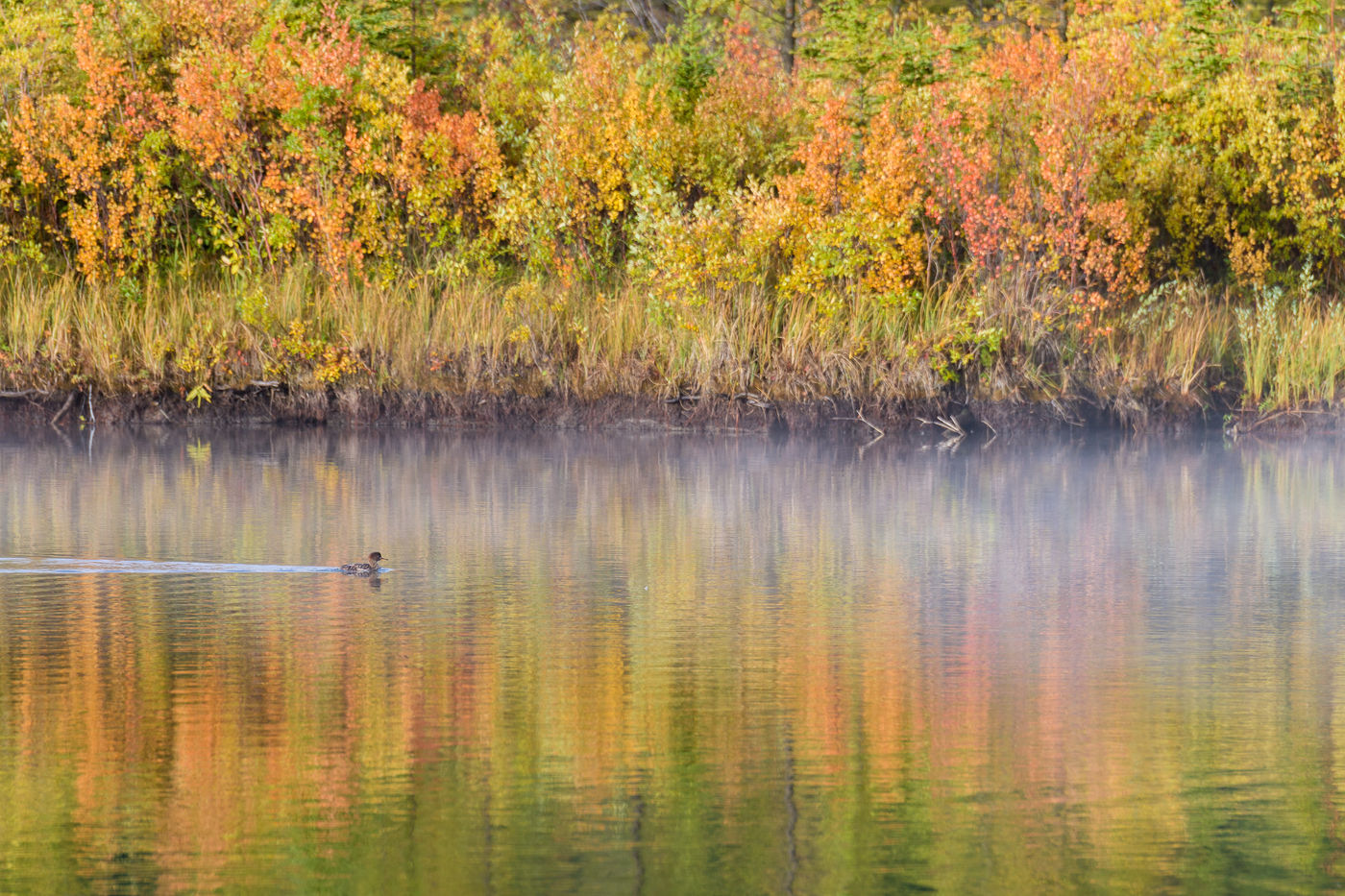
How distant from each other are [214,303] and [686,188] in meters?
5.88

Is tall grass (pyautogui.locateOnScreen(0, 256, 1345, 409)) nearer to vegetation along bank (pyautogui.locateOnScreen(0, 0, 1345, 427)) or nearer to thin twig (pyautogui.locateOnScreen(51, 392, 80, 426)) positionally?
vegetation along bank (pyautogui.locateOnScreen(0, 0, 1345, 427))

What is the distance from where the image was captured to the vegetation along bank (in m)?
21.2

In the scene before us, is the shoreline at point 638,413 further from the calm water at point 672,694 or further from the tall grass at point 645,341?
the calm water at point 672,694

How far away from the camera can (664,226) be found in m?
21.1

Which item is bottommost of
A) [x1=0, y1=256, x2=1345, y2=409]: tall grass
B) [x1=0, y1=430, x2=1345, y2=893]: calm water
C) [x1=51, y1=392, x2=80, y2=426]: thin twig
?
[x1=0, y1=430, x2=1345, y2=893]: calm water

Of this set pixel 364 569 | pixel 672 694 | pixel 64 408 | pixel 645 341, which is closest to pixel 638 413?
pixel 645 341

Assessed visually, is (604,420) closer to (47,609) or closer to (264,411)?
(264,411)

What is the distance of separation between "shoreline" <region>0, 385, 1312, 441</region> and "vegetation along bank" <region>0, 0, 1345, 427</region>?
5 cm

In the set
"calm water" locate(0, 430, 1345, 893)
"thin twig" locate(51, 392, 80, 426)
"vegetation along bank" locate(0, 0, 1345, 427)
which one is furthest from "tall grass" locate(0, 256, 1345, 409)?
"calm water" locate(0, 430, 1345, 893)

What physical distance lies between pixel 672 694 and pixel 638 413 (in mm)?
13594

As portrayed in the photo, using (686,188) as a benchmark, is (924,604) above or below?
below

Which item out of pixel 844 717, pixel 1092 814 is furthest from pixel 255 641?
pixel 1092 814

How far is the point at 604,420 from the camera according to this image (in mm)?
21766

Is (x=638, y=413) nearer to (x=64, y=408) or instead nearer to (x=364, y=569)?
(x=64, y=408)
